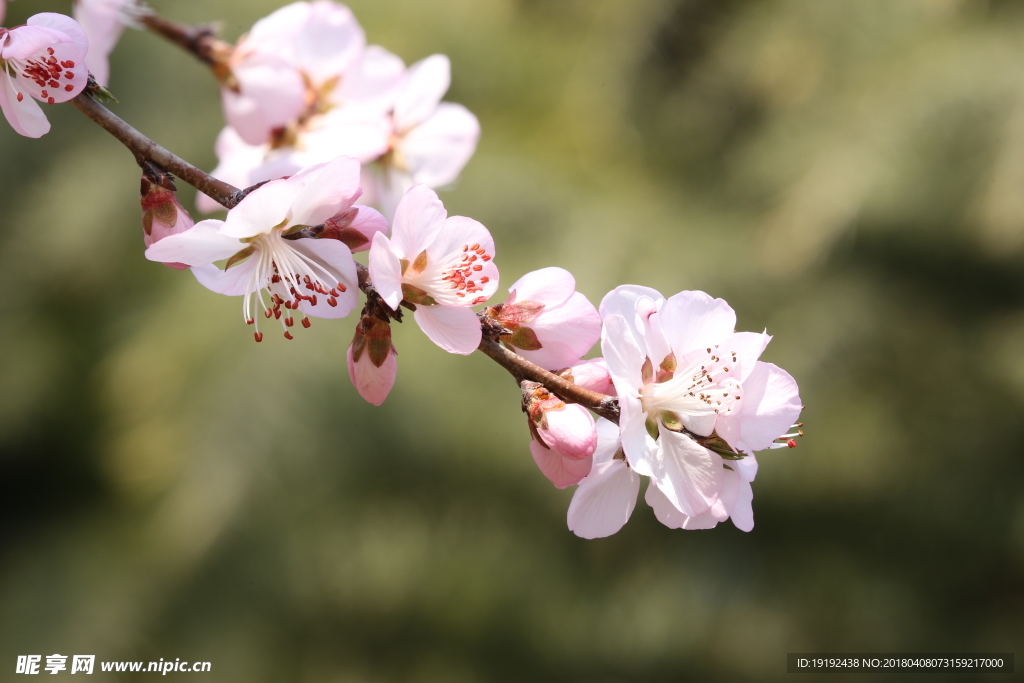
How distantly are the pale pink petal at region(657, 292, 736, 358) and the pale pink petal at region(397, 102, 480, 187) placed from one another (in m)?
0.23

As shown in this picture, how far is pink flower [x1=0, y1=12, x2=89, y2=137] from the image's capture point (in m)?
0.24

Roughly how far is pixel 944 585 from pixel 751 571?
1.22 ft

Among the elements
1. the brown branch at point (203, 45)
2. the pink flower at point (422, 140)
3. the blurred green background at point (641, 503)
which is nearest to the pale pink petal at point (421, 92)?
the pink flower at point (422, 140)

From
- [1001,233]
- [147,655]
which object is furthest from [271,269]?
[1001,233]

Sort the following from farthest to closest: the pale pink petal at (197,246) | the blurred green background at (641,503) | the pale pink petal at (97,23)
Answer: the blurred green background at (641,503), the pale pink petal at (97,23), the pale pink petal at (197,246)

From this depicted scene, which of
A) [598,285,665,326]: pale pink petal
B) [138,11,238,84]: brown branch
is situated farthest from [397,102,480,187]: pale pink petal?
[598,285,665,326]: pale pink petal

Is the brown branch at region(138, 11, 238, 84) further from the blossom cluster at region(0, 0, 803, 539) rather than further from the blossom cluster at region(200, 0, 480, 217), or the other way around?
the blossom cluster at region(0, 0, 803, 539)

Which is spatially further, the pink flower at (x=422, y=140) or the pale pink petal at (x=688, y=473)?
the pink flower at (x=422, y=140)

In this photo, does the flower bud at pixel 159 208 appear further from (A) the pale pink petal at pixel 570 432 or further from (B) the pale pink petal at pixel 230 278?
(A) the pale pink petal at pixel 570 432

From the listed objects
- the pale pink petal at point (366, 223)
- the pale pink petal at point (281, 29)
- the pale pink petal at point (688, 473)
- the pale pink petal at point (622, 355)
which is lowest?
the pale pink petal at point (688, 473)

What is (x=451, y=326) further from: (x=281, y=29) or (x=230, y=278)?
(x=281, y=29)

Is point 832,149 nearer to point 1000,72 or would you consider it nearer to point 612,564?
point 1000,72

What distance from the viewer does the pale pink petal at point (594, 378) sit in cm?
27

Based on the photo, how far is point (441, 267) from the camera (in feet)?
0.84
